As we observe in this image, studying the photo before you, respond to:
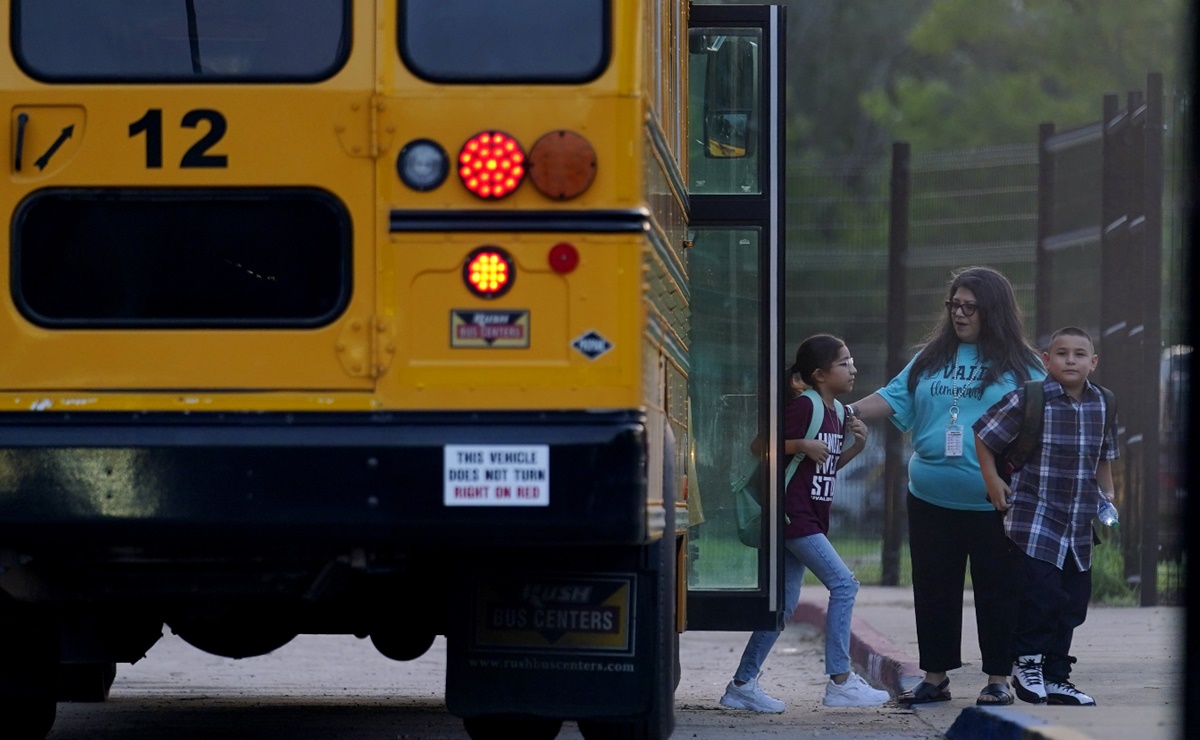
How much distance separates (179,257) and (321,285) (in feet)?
1.21

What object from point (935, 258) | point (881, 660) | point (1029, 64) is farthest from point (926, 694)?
point (1029, 64)

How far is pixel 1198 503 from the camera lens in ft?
16.2

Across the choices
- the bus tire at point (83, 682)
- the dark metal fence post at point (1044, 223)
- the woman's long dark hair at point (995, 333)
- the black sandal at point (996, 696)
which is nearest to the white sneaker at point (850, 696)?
the black sandal at point (996, 696)

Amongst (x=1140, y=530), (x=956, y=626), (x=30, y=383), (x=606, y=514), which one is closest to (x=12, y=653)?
(x=30, y=383)

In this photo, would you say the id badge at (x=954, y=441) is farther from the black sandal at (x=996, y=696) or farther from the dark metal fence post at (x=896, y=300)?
the dark metal fence post at (x=896, y=300)

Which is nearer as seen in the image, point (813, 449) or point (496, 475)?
point (496, 475)

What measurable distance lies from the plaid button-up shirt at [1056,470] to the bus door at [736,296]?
2.96ft

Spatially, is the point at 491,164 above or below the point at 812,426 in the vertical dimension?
above

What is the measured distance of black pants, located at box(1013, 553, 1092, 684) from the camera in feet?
26.1

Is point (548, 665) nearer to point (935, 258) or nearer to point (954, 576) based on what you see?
point (954, 576)

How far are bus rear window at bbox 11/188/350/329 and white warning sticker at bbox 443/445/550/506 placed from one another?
1.67ft

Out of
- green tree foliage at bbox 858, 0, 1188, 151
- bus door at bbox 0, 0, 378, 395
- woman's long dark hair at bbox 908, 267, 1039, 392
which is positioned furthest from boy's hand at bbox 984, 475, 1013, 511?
green tree foliage at bbox 858, 0, 1188, 151

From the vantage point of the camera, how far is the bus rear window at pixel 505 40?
515 cm

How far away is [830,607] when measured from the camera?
8.44 m
